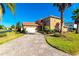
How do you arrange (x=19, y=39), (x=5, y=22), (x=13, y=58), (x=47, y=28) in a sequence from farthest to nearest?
(x=47, y=28), (x=19, y=39), (x=5, y=22), (x=13, y=58)

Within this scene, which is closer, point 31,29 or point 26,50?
point 26,50

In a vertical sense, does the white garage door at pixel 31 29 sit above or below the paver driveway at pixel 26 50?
above

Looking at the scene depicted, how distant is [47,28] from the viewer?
1090 centimetres

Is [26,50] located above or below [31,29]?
below

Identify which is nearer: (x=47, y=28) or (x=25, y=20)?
(x=25, y=20)

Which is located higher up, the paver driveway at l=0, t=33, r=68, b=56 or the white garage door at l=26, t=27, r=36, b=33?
the white garage door at l=26, t=27, r=36, b=33

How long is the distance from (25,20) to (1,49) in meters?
2.08

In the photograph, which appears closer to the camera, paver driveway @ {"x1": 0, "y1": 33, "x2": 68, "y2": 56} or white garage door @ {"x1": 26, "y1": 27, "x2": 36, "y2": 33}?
paver driveway @ {"x1": 0, "y1": 33, "x2": 68, "y2": 56}

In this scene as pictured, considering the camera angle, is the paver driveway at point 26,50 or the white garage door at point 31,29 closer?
the paver driveway at point 26,50

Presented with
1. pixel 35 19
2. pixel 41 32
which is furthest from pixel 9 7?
pixel 41 32

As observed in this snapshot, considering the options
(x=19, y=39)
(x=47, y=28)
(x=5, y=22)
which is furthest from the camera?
(x=47, y=28)

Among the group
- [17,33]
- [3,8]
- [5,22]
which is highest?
[3,8]

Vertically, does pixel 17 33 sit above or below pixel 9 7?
below

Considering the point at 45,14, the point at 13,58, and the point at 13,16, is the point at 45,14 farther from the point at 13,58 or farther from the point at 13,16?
the point at 13,58
